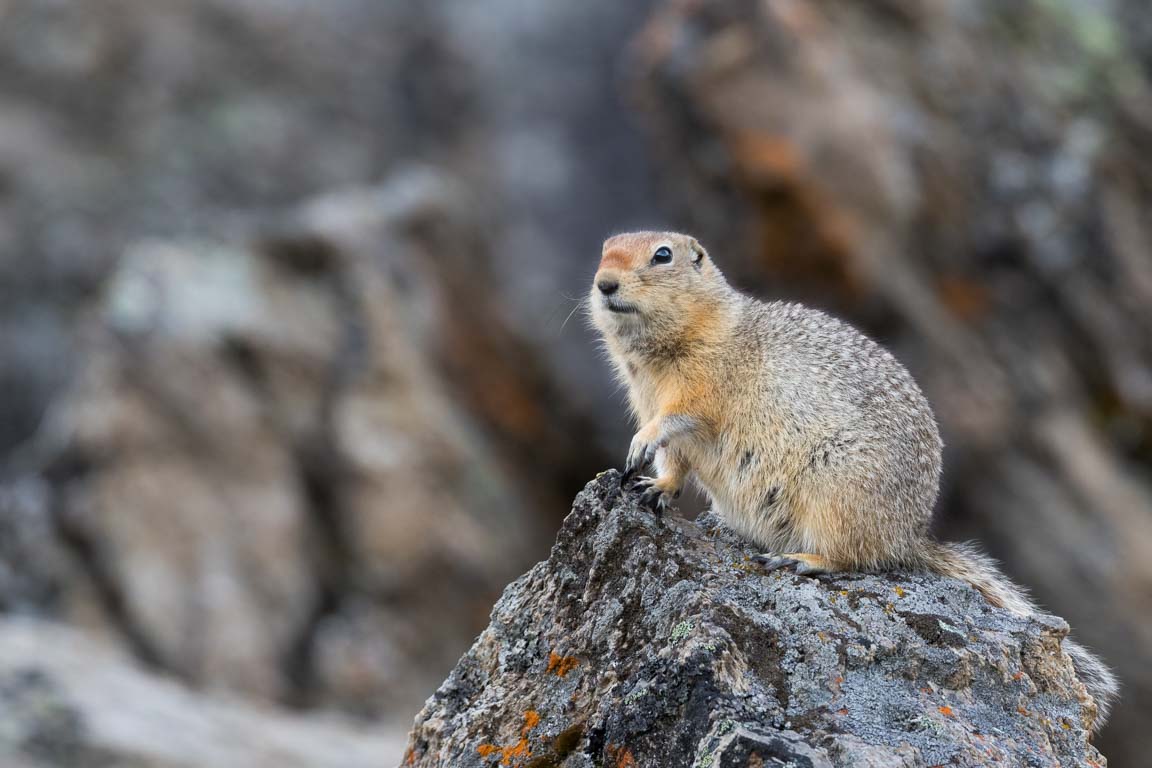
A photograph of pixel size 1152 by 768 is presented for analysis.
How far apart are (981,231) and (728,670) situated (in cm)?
1389

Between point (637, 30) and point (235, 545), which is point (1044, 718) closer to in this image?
point (235, 545)

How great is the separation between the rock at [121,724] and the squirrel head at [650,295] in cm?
497

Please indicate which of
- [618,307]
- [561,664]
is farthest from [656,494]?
[618,307]

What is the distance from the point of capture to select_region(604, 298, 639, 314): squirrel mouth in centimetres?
782

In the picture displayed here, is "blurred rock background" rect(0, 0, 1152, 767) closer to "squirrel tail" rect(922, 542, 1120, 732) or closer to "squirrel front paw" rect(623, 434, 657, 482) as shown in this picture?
"squirrel front paw" rect(623, 434, 657, 482)

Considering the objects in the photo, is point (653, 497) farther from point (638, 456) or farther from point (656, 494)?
point (638, 456)

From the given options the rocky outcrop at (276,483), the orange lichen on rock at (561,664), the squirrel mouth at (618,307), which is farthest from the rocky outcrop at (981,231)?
the orange lichen on rock at (561,664)

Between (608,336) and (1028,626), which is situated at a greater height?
(608,336)

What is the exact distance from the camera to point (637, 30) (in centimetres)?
2472

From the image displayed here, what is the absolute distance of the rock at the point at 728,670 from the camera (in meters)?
→ 5.20

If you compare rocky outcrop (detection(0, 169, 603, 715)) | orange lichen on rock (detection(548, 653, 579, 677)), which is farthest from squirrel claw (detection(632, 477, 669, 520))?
rocky outcrop (detection(0, 169, 603, 715))

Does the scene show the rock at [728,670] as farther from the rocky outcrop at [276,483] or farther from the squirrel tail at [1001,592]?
the rocky outcrop at [276,483]

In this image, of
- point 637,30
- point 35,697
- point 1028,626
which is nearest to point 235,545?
point 35,697

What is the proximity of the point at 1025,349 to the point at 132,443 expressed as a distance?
12.3 metres
